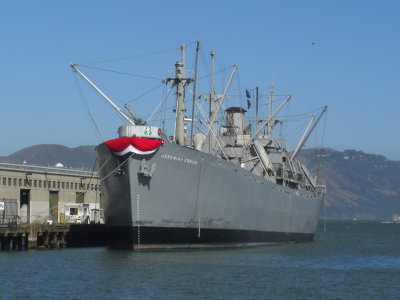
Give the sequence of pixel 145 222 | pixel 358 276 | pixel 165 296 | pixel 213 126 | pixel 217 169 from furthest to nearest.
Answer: pixel 213 126
pixel 217 169
pixel 145 222
pixel 358 276
pixel 165 296

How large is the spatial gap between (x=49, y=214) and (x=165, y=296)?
1536 inches

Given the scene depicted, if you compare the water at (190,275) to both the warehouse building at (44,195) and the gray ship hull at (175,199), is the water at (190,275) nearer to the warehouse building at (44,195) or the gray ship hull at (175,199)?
the gray ship hull at (175,199)

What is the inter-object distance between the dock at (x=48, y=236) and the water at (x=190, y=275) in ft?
5.45

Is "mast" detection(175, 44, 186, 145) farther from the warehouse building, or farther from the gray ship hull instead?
the warehouse building

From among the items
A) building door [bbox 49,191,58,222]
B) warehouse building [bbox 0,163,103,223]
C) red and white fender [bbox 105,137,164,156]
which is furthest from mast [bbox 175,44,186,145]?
building door [bbox 49,191,58,222]

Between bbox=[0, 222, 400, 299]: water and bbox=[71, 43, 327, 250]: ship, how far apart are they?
174cm

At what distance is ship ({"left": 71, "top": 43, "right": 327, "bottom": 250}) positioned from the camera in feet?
163

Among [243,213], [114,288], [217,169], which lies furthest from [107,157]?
[114,288]

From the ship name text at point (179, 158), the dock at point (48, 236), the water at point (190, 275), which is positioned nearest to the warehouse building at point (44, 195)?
the dock at point (48, 236)

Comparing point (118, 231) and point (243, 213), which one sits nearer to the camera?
point (118, 231)

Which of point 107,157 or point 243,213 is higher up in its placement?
point 107,157

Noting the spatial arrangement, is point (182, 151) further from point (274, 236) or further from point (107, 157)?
point (274, 236)

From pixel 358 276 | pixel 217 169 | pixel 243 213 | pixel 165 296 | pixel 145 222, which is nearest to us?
pixel 165 296

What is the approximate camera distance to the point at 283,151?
76.2 m
